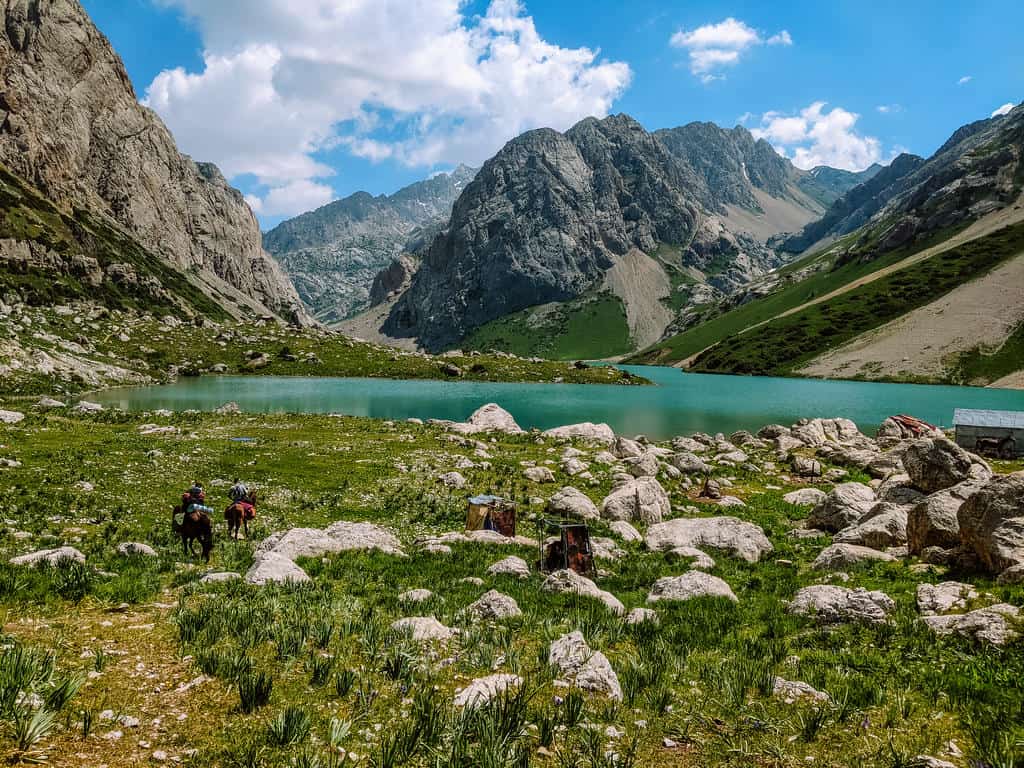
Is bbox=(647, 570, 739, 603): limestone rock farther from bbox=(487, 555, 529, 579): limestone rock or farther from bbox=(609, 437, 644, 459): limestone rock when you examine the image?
bbox=(609, 437, 644, 459): limestone rock

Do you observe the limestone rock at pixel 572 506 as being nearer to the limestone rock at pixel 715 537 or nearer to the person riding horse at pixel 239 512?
the limestone rock at pixel 715 537

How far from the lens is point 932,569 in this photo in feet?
51.0

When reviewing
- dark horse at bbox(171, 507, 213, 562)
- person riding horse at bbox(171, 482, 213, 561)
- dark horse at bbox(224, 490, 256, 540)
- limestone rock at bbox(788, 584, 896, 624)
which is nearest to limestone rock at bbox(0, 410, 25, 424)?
dark horse at bbox(224, 490, 256, 540)

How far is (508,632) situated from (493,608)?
4.06ft

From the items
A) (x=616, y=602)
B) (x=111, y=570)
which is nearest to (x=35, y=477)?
(x=111, y=570)

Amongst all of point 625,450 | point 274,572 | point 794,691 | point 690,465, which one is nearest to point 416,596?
point 274,572

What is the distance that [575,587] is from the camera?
1391 cm

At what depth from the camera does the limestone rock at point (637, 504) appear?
24906 millimetres

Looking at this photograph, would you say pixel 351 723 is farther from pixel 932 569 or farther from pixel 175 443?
pixel 175 443

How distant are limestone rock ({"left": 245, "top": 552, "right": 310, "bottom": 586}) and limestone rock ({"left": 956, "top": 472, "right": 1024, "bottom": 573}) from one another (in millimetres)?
18424

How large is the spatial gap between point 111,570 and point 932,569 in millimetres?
22686

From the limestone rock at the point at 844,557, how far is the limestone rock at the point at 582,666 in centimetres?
1186

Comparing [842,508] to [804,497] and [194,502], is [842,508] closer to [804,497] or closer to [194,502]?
[804,497]

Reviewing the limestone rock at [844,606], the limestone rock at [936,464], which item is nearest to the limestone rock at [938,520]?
the limestone rock at [936,464]
